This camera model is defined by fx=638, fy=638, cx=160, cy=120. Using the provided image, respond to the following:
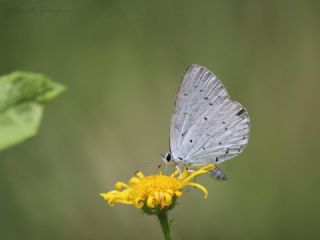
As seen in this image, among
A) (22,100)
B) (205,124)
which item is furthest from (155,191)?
(22,100)

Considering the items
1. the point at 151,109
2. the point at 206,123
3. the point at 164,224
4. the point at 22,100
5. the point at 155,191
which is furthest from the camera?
the point at 151,109

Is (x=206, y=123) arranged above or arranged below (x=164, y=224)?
above

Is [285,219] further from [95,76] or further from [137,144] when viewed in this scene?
[95,76]

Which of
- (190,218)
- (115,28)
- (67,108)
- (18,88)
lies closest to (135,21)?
(115,28)

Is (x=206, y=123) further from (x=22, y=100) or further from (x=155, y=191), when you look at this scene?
(x=22, y=100)

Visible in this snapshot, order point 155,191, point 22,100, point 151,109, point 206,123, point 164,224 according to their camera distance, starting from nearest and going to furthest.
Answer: point 22,100, point 164,224, point 155,191, point 206,123, point 151,109

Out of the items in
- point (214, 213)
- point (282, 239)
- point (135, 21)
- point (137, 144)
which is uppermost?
point (135, 21)

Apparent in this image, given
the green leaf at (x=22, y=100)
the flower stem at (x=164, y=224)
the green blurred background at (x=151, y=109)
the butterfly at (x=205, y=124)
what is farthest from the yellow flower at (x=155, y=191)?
the green blurred background at (x=151, y=109)

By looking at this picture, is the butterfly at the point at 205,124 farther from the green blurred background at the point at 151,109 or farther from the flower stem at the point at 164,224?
the green blurred background at the point at 151,109

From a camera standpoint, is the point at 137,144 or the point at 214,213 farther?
the point at 137,144
